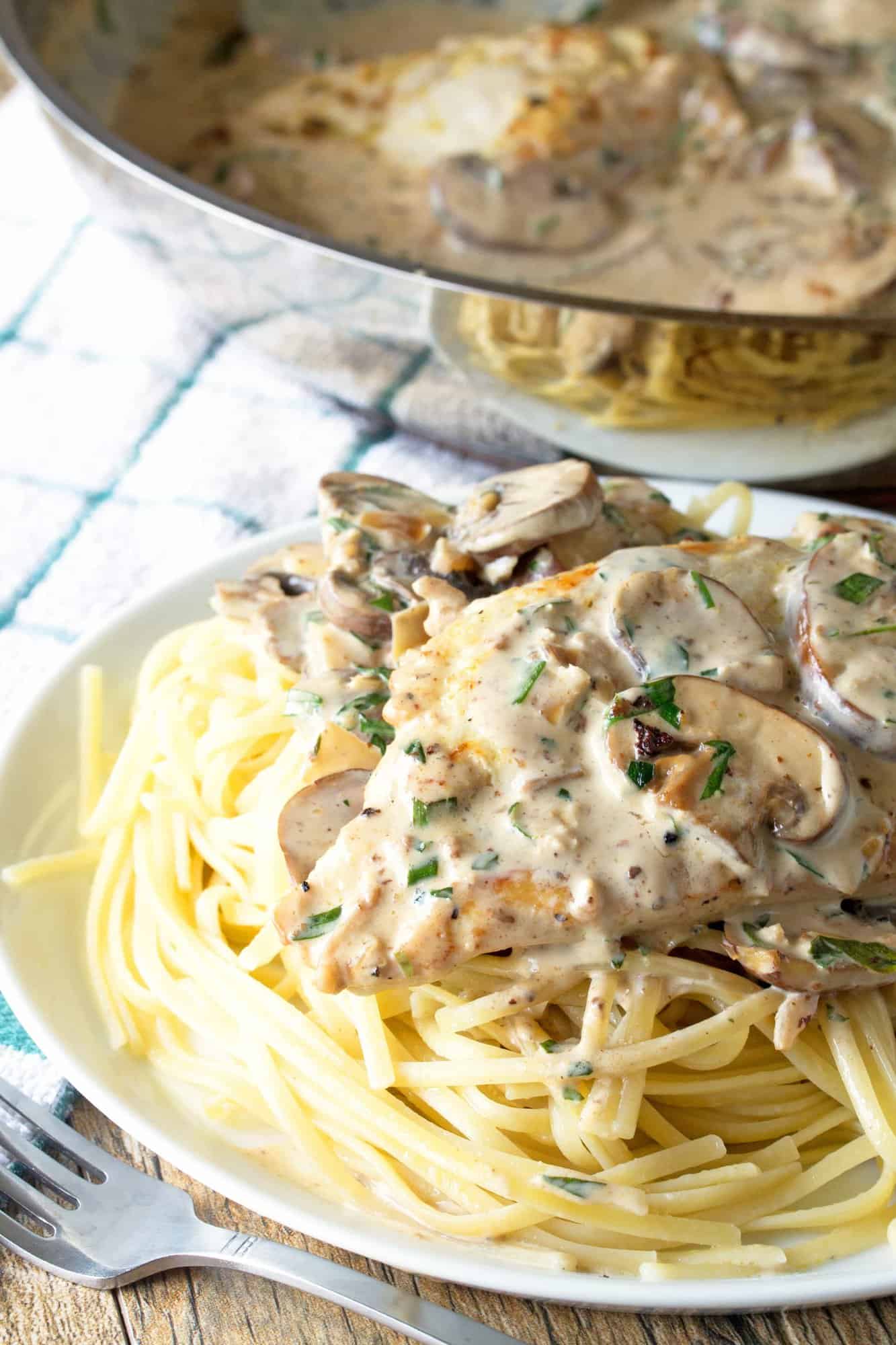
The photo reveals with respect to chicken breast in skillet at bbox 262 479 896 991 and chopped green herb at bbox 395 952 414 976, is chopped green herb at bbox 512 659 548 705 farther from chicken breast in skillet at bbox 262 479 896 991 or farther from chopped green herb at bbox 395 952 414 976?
chopped green herb at bbox 395 952 414 976

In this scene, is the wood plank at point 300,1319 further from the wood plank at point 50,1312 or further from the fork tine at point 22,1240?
the fork tine at point 22,1240

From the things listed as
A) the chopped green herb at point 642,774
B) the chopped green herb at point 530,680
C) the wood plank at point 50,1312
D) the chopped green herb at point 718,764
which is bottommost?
the wood plank at point 50,1312

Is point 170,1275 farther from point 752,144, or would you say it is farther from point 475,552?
point 752,144

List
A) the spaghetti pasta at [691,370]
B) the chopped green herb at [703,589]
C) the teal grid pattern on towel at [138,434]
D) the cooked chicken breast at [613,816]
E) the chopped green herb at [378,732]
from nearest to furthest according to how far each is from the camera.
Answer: the cooked chicken breast at [613,816], the chopped green herb at [703,589], the chopped green herb at [378,732], the spaghetti pasta at [691,370], the teal grid pattern on towel at [138,434]

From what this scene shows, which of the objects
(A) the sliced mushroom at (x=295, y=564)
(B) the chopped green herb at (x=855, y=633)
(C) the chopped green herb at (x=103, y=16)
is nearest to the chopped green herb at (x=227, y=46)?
(C) the chopped green herb at (x=103, y=16)

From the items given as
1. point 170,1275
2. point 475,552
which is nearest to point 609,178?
point 475,552

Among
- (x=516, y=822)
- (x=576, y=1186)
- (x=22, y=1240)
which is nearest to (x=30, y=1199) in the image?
(x=22, y=1240)
